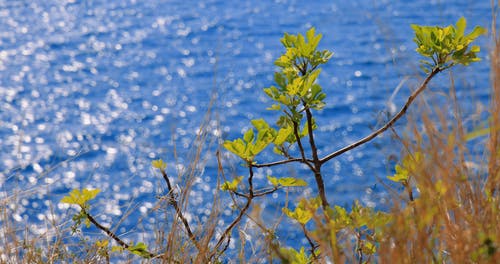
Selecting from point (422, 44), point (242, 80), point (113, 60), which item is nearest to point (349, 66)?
point (242, 80)

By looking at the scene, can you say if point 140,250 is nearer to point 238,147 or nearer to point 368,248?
point 238,147

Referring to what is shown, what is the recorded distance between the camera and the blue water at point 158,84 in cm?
500

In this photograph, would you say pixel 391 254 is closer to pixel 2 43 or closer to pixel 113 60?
pixel 113 60

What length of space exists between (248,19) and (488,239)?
7412mm

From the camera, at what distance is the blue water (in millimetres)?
4996

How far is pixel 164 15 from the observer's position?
8.46 meters

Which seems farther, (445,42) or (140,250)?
(140,250)

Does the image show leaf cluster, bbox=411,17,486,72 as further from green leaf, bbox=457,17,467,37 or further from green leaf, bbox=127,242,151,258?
green leaf, bbox=127,242,151,258

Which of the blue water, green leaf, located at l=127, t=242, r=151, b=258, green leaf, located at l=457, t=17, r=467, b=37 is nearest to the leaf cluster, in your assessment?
green leaf, located at l=457, t=17, r=467, b=37

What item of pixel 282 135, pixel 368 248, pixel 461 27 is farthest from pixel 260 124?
pixel 461 27

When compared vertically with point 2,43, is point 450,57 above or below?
above

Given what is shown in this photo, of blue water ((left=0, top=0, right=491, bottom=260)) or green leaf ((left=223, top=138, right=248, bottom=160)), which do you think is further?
blue water ((left=0, top=0, right=491, bottom=260))

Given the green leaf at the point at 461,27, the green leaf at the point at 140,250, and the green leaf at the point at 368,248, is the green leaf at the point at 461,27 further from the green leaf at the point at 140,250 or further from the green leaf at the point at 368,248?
the green leaf at the point at 140,250

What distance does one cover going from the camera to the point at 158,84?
660 cm
